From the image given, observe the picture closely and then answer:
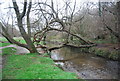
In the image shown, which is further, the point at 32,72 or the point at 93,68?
the point at 93,68

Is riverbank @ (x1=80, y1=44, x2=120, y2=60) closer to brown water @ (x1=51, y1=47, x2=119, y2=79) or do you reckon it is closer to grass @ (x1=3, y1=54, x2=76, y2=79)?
brown water @ (x1=51, y1=47, x2=119, y2=79)

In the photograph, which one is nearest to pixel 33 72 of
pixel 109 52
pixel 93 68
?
pixel 93 68

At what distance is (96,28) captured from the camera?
20703 mm

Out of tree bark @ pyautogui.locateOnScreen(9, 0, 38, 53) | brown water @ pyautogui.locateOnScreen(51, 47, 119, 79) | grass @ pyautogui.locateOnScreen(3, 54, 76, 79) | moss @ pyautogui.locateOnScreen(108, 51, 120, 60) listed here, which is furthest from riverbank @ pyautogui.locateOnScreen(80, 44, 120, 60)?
tree bark @ pyautogui.locateOnScreen(9, 0, 38, 53)

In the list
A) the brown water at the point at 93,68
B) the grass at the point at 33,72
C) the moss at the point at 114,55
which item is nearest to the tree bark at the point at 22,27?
the brown water at the point at 93,68

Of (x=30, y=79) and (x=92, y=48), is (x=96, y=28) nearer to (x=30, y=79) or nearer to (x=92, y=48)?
(x=92, y=48)

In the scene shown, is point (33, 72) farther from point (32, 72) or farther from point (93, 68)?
point (93, 68)

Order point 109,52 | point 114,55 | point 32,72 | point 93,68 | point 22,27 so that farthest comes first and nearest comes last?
1. point 109,52
2. point 114,55
3. point 22,27
4. point 93,68
5. point 32,72

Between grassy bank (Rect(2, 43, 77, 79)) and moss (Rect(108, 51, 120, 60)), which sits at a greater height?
grassy bank (Rect(2, 43, 77, 79))

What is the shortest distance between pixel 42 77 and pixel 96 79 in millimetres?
4326

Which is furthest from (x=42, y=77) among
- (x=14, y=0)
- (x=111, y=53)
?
(x=111, y=53)

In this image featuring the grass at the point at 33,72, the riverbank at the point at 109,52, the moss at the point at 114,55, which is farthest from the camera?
the riverbank at the point at 109,52

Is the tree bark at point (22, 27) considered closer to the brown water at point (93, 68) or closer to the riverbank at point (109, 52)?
the brown water at point (93, 68)

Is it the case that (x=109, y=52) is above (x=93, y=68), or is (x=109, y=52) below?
above
